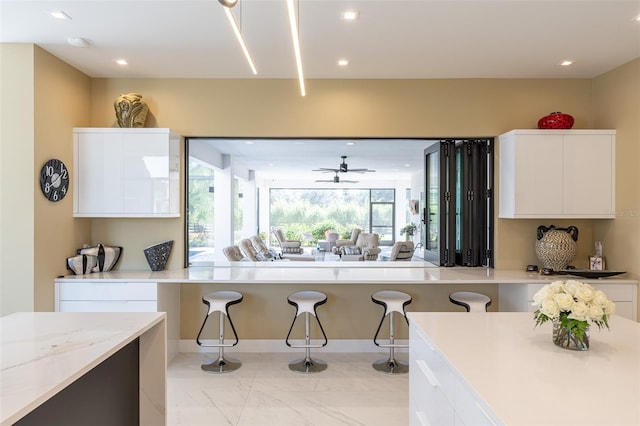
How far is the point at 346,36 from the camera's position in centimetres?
297

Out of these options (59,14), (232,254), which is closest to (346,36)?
(59,14)

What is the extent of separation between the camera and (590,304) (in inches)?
63.1

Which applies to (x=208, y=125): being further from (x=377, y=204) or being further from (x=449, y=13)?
(x=377, y=204)

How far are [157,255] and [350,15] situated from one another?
2.84m

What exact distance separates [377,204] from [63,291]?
10106 millimetres

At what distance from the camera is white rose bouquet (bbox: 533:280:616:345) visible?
62.2 inches

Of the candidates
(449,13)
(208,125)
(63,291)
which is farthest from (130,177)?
(449,13)

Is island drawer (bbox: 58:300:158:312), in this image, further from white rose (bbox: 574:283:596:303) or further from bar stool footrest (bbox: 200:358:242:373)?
white rose (bbox: 574:283:596:303)

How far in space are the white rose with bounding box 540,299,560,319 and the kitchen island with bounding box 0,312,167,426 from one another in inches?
74.5

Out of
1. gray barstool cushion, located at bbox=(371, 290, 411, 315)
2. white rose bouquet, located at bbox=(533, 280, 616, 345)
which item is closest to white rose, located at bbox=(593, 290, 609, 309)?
white rose bouquet, located at bbox=(533, 280, 616, 345)

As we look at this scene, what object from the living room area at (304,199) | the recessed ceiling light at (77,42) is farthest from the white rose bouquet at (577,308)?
the recessed ceiling light at (77,42)

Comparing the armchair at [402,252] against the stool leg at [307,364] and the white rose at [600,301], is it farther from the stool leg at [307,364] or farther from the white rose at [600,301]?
the white rose at [600,301]

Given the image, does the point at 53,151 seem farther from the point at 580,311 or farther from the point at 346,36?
the point at 580,311

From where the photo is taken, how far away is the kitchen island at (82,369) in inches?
52.0
